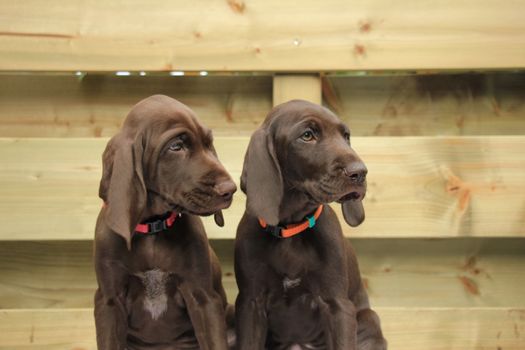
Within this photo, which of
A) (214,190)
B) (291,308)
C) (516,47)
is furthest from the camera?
(516,47)

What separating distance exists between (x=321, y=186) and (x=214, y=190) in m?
0.31

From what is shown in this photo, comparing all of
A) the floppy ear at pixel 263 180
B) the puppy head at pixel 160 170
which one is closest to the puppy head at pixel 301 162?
the floppy ear at pixel 263 180

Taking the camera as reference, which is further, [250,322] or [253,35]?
[253,35]

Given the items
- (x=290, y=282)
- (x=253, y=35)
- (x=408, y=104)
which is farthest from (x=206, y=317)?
(x=408, y=104)

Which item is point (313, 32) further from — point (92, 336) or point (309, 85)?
point (92, 336)

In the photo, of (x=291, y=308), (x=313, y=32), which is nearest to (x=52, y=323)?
(x=291, y=308)

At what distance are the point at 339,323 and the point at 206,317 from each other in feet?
1.36

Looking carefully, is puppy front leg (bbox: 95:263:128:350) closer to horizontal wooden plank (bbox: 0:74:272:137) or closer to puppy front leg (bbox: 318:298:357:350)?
puppy front leg (bbox: 318:298:357:350)

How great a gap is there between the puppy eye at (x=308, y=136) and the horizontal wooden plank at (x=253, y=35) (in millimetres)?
1119

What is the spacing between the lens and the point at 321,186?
220 centimetres

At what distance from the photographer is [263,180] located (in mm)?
2268

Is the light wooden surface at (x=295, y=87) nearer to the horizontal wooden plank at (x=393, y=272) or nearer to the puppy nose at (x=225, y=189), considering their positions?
the horizontal wooden plank at (x=393, y=272)

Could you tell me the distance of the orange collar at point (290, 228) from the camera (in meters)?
2.38

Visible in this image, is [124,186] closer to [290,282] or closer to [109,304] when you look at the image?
[109,304]
